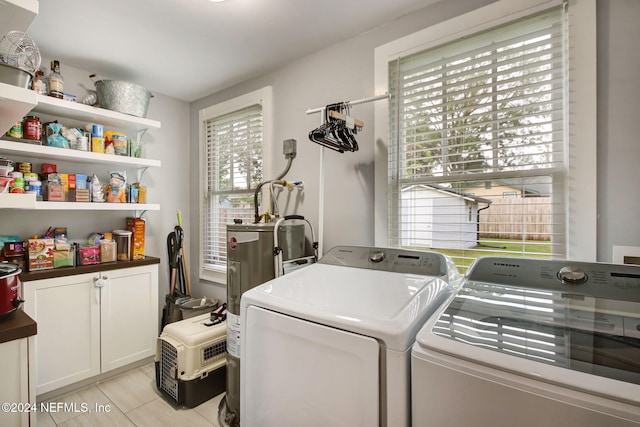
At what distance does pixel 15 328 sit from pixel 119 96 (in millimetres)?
1937

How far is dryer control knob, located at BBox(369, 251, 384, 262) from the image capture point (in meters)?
1.60

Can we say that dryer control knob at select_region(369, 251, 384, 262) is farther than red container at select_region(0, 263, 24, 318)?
Yes

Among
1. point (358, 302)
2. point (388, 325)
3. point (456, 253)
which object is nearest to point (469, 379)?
point (388, 325)

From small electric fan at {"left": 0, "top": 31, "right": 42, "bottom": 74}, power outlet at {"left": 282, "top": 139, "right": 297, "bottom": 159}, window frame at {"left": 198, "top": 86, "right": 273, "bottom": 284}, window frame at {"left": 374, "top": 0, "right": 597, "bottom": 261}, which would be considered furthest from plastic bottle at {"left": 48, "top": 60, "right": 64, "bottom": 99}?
window frame at {"left": 374, "top": 0, "right": 597, "bottom": 261}

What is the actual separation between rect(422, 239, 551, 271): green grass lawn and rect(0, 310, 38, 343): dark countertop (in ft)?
6.38

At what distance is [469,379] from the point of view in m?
0.73

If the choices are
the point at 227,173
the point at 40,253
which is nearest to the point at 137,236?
the point at 40,253

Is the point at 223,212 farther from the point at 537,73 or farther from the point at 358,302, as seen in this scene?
the point at 537,73

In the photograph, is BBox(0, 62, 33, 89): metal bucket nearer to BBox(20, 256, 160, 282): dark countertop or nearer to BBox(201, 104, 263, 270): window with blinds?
BBox(20, 256, 160, 282): dark countertop

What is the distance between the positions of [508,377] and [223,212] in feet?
9.14

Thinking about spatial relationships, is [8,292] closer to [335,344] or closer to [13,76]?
[13,76]

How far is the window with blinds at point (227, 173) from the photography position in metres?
2.74

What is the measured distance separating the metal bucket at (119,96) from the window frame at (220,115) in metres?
0.66

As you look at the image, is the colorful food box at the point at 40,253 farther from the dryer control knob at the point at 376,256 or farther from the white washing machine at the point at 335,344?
the dryer control knob at the point at 376,256
